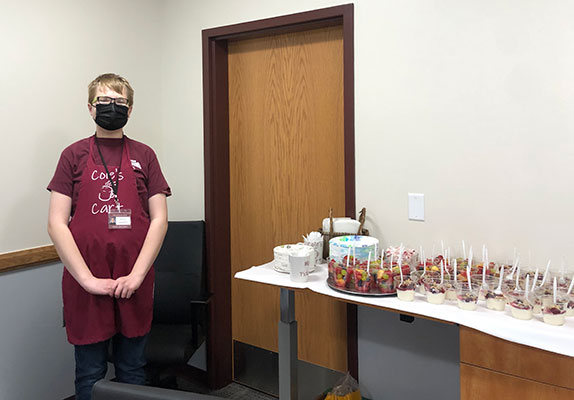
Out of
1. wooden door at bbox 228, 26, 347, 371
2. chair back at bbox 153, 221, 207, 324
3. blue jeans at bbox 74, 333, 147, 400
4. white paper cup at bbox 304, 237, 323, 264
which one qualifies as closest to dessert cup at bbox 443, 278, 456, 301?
white paper cup at bbox 304, 237, 323, 264

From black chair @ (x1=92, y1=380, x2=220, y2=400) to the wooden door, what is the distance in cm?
136

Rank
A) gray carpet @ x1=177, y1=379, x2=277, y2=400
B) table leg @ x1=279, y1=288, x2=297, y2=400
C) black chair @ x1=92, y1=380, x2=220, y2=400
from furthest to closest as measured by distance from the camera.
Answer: gray carpet @ x1=177, y1=379, x2=277, y2=400
table leg @ x1=279, y1=288, x2=297, y2=400
black chair @ x1=92, y1=380, x2=220, y2=400

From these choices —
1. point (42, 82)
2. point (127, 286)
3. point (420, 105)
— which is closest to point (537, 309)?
point (420, 105)

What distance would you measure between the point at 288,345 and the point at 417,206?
0.79 metres

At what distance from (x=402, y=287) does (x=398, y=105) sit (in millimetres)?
808

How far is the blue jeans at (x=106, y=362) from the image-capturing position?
172 cm

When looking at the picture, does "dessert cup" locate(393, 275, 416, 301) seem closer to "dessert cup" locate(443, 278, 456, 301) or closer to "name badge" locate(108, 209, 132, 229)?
"dessert cup" locate(443, 278, 456, 301)

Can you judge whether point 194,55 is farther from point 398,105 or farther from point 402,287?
point 402,287

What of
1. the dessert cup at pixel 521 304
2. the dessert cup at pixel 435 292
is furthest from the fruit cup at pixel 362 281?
the dessert cup at pixel 521 304

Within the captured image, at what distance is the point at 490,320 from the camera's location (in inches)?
50.5

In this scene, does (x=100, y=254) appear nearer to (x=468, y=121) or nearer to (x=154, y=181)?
(x=154, y=181)

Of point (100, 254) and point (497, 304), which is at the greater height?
point (100, 254)

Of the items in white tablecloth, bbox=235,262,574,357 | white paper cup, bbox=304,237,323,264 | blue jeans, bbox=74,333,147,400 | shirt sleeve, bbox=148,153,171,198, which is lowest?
blue jeans, bbox=74,333,147,400

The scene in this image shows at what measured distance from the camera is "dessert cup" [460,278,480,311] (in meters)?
1.37
